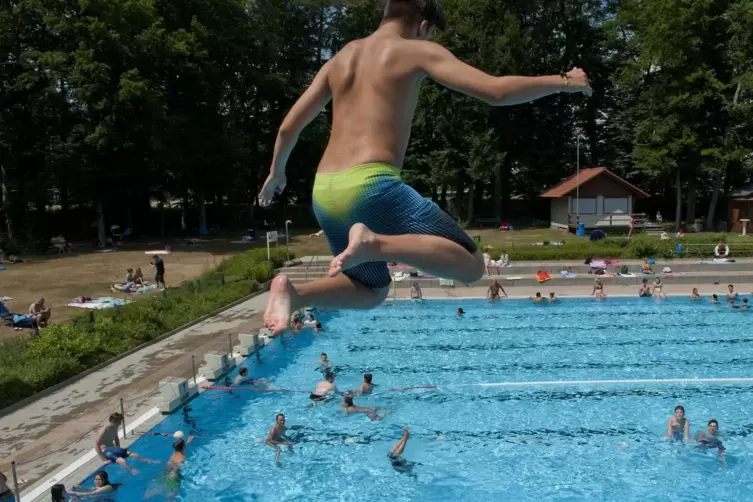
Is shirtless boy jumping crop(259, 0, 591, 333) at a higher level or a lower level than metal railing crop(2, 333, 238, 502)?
higher

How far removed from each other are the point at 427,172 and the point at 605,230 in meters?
12.3

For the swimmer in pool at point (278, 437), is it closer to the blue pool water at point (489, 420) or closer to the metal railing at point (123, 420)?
the blue pool water at point (489, 420)

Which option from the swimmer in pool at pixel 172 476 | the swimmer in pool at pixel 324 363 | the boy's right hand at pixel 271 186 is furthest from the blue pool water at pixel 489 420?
the boy's right hand at pixel 271 186

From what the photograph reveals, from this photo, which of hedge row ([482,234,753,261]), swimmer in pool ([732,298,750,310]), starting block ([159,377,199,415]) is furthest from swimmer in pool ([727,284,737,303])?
starting block ([159,377,199,415])

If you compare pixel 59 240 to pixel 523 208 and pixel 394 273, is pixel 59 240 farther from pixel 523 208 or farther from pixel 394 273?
pixel 523 208

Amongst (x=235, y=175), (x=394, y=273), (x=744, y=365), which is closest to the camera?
(x=744, y=365)

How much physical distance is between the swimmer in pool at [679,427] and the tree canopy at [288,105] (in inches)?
1099

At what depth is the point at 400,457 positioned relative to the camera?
1017 cm

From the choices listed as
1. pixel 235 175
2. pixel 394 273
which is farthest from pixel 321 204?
pixel 235 175

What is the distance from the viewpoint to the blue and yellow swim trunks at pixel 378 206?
326 cm

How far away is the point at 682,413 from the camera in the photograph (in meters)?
10.6

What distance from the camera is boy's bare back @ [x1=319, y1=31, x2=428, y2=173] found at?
3.33m

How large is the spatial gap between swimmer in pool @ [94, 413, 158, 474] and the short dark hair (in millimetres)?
7916

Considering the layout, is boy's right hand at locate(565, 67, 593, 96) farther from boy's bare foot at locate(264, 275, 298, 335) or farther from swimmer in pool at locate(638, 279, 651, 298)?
swimmer in pool at locate(638, 279, 651, 298)
